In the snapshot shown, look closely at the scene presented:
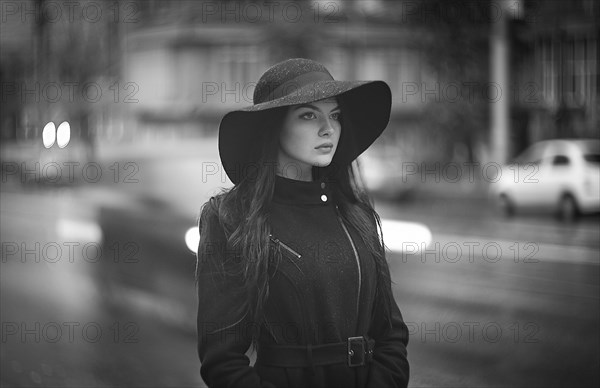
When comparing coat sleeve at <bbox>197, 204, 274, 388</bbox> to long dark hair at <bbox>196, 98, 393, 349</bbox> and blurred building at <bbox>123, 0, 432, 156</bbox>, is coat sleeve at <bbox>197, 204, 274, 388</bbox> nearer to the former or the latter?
long dark hair at <bbox>196, 98, 393, 349</bbox>

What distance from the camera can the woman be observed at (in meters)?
2.51

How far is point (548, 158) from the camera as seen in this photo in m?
19.9

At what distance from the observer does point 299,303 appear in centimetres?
254

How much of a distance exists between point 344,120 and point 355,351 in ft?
2.36

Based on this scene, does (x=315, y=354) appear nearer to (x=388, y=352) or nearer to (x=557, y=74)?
(x=388, y=352)

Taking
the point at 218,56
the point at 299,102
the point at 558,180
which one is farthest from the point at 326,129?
the point at 218,56

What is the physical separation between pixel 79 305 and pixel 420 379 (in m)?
4.20

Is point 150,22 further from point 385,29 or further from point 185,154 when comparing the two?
point 185,154

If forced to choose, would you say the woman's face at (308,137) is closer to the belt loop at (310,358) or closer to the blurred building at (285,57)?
the belt loop at (310,358)

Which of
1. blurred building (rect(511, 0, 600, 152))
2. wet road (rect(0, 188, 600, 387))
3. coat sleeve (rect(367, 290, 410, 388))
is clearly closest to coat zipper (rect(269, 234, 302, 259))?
coat sleeve (rect(367, 290, 410, 388))

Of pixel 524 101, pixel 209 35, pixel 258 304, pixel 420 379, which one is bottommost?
pixel 420 379

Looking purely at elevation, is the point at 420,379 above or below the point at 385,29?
below

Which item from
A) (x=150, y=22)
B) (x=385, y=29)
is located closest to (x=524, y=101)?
(x=385, y=29)

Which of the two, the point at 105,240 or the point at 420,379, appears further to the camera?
the point at 105,240
